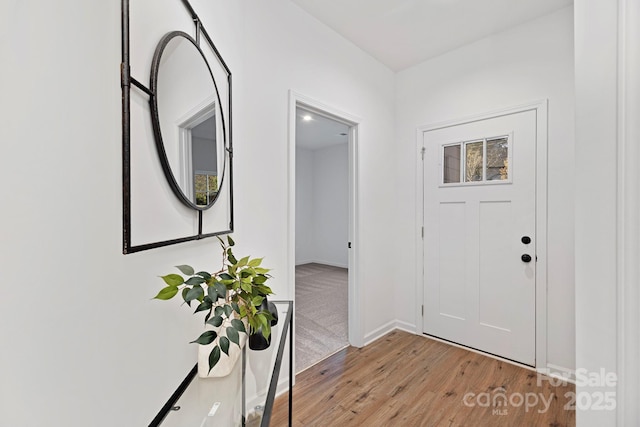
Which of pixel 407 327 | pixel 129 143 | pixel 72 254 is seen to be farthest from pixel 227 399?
pixel 407 327

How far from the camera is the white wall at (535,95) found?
2109mm

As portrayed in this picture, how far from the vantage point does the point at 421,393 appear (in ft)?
6.46

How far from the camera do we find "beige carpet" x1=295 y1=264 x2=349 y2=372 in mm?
2518

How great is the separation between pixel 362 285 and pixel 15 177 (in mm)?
2527

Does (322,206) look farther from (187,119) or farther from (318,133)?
(187,119)

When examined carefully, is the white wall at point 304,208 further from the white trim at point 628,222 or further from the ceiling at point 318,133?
the white trim at point 628,222

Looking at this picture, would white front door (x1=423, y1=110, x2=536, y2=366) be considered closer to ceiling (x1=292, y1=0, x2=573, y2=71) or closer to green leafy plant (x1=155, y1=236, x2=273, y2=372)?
ceiling (x1=292, y1=0, x2=573, y2=71)

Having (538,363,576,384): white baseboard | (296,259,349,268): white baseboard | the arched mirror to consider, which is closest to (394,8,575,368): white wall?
(538,363,576,384): white baseboard

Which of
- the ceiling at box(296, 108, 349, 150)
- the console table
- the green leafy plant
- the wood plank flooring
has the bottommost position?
the wood plank flooring

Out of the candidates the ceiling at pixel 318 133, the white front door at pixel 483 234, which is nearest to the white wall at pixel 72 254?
the white front door at pixel 483 234

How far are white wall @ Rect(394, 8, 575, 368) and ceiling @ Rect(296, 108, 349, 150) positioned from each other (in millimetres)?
1544

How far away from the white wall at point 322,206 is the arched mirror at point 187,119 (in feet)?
16.4

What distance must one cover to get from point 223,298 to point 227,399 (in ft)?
1.01

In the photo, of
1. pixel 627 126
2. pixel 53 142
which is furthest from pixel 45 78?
pixel 627 126
